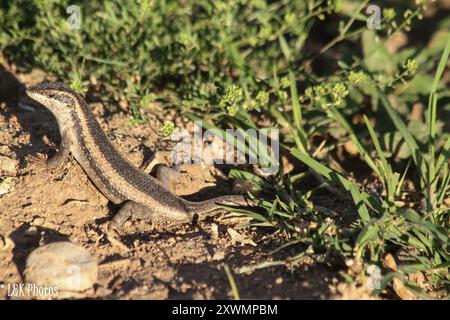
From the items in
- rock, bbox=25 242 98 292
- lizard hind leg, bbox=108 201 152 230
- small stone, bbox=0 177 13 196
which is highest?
small stone, bbox=0 177 13 196

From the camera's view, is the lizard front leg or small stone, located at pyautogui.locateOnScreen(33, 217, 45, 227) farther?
the lizard front leg

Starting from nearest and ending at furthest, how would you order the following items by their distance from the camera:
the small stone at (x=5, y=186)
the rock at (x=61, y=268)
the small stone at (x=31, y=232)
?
the rock at (x=61, y=268)
the small stone at (x=31, y=232)
the small stone at (x=5, y=186)

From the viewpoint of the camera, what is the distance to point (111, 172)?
512cm

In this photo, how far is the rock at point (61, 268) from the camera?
151 inches

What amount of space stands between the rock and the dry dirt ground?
0.39 ft

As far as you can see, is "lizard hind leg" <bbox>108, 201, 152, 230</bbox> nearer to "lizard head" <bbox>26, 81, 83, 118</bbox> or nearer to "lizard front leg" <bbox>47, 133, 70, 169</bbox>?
"lizard front leg" <bbox>47, 133, 70, 169</bbox>

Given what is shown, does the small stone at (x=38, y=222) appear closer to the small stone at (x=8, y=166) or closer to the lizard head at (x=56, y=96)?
the small stone at (x=8, y=166)

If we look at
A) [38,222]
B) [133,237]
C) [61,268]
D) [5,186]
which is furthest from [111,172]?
[61,268]

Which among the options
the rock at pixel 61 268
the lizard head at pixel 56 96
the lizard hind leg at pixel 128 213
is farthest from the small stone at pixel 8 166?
the rock at pixel 61 268

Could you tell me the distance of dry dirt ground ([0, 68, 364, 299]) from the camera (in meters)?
4.03

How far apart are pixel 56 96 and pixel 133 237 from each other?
1701 mm

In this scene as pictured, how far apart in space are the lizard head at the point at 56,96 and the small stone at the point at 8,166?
657 millimetres

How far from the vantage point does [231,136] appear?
578cm

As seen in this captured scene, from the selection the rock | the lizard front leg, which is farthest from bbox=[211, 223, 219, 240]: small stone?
the lizard front leg
